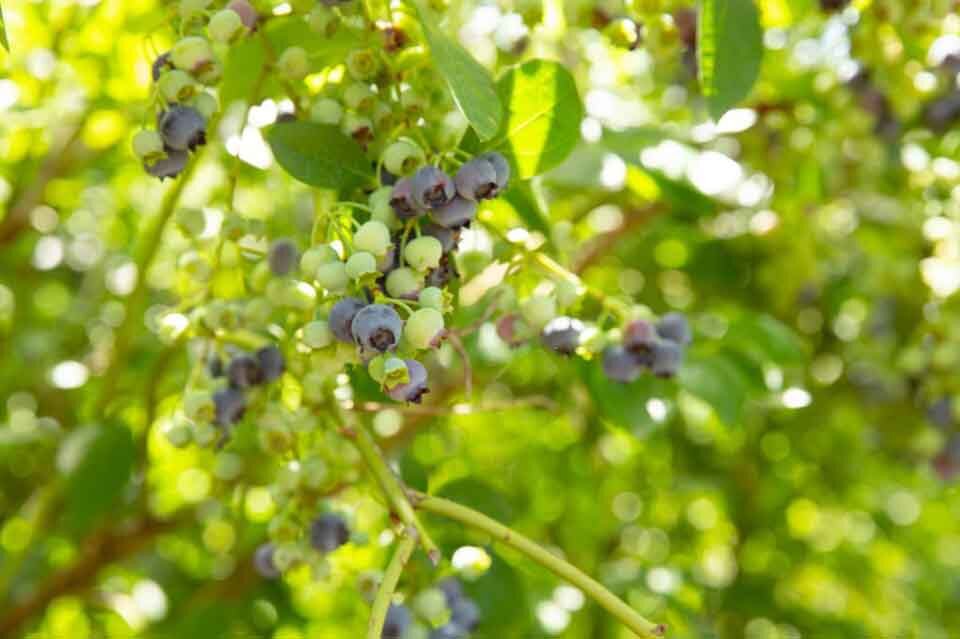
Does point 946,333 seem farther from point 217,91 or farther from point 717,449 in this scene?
point 217,91

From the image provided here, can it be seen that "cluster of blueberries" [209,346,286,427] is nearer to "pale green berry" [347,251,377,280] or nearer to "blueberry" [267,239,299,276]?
"blueberry" [267,239,299,276]

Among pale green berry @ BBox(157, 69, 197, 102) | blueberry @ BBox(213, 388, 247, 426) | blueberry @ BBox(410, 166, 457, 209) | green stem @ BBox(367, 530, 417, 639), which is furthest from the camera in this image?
blueberry @ BBox(213, 388, 247, 426)

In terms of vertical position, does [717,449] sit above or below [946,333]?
below

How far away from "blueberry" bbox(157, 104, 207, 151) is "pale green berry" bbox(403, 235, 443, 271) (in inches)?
9.2

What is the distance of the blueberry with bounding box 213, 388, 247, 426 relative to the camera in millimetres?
1075

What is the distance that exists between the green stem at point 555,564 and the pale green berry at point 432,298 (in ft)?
0.56

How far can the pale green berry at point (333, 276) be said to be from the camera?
0.86m

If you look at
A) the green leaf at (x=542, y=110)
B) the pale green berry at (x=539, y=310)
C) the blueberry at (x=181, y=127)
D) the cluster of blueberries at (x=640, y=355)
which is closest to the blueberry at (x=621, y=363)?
the cluster of blueberries at (x=640, y=355)

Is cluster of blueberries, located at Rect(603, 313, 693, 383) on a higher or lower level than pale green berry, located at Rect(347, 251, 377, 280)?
lower

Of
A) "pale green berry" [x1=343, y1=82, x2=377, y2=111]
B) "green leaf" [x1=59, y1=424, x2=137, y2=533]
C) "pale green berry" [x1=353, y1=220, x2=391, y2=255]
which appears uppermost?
"pale green berry" [x1=343, y1=82, x2=377, y2=111]

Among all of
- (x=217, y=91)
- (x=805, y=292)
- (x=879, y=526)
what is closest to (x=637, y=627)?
(x=217, y=91)

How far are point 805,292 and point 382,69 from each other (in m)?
1.33

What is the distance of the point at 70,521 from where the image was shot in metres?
1.71

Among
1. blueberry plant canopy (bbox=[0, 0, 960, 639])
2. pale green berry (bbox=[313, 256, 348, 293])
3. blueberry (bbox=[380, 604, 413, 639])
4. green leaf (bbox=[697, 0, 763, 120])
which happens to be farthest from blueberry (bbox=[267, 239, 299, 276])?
green leaf (bbox=[697, 0, 763, 120])
